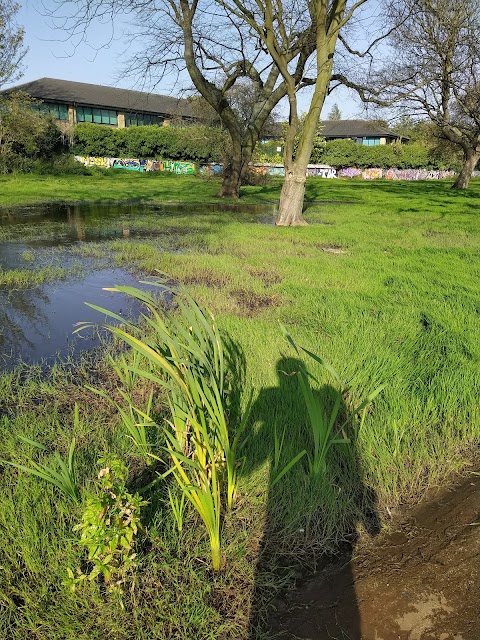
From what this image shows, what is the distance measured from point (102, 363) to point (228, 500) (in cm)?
222

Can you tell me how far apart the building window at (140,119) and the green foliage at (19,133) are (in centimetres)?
2644

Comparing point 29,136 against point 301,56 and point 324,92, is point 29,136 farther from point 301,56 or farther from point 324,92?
point 324,92

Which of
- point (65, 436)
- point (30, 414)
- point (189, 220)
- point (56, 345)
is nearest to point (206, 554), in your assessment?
point (65, 436)

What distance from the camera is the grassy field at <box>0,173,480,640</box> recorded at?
6.33ft

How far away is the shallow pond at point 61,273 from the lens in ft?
15.8

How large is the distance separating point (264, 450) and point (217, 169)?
143 ft

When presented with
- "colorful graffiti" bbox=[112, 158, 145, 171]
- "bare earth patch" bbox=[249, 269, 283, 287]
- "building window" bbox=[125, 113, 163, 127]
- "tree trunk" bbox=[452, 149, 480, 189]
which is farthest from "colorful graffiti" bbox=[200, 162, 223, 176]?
"bare earth patch" bbox=[249, 269, 283, 287]

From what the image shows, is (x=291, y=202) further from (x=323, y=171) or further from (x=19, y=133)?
(x=323, y=171)

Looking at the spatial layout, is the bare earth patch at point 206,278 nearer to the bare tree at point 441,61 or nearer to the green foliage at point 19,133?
the bare tree at point 441,61

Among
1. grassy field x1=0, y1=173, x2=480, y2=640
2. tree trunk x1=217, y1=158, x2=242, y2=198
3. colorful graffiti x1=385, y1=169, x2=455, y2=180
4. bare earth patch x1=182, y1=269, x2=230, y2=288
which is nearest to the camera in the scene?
grassy field x1=0, y1=173, x2=480, y2=640

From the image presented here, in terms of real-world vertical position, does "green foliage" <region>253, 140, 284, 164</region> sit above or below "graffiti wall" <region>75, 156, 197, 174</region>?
above

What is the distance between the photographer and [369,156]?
61.0m

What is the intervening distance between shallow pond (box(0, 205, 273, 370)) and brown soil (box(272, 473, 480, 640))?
3146 millimetres

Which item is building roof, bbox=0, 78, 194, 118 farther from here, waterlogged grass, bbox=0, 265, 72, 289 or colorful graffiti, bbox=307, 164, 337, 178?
waterlogged grass, bbox=0, 265, 72, 289
